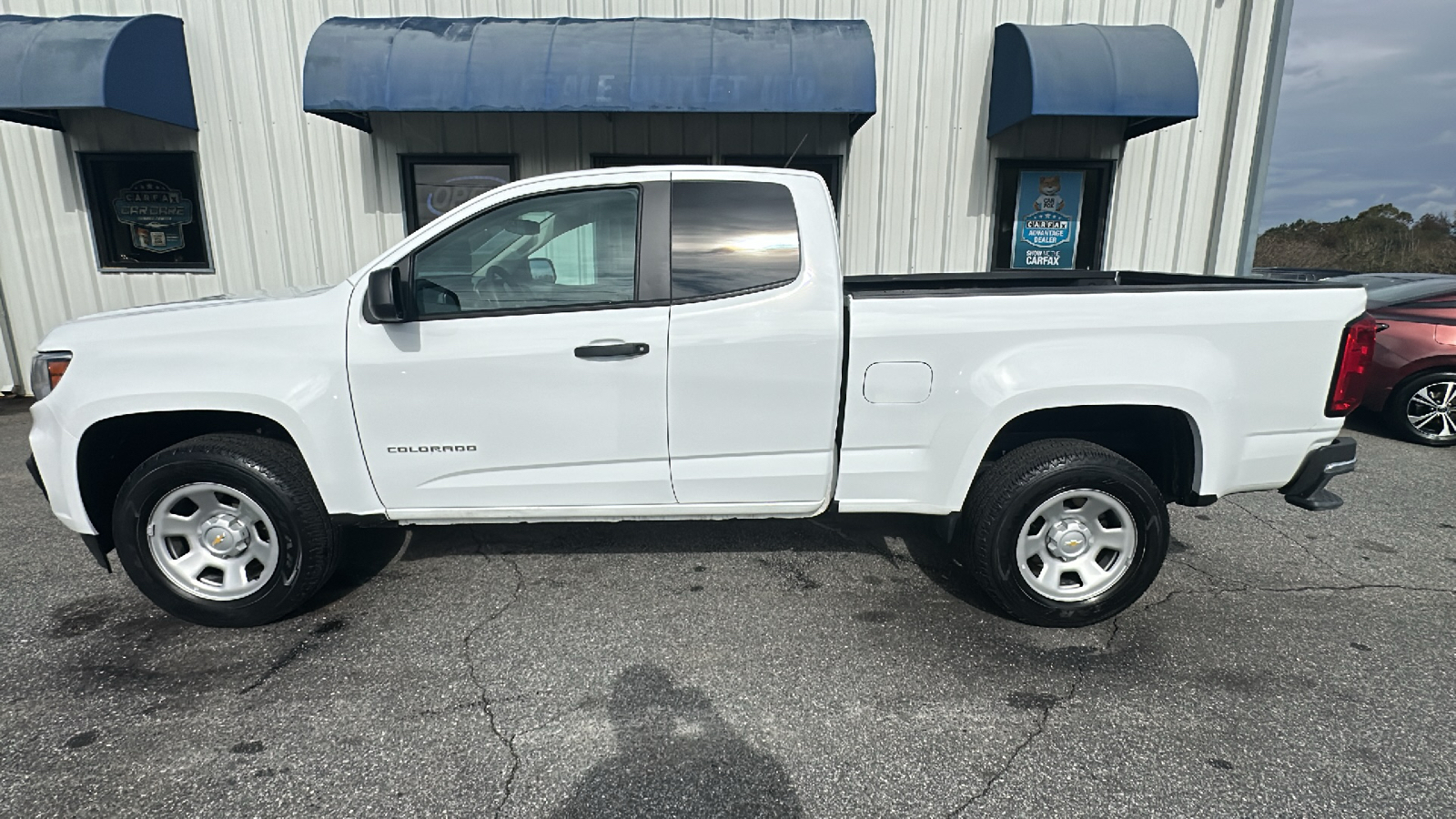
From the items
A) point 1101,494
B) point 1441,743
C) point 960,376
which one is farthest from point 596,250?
point 1441,743

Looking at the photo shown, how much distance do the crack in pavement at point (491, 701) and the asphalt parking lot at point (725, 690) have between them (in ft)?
0.03

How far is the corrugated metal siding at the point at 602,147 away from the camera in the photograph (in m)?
7.39

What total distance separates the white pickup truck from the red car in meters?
4.78

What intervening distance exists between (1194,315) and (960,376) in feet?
3.17

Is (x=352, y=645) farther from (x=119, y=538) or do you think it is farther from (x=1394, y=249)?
(x=1394, y=249)

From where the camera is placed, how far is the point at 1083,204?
7.96m

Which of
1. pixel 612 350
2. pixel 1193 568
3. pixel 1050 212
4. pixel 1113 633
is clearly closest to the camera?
pixel 612 350

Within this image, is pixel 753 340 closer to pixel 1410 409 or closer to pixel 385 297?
pixel 385 297

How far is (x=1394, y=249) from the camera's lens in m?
30.6

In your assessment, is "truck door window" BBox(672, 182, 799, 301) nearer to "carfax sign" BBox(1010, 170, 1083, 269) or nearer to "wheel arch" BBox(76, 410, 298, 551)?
"wheel arch" BBox(76, 410, 298, 551)

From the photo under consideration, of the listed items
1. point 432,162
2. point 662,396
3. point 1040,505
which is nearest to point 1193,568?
point 1040,505

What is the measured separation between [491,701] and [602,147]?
6.31 meters

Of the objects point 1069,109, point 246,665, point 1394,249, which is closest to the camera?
point 246,665

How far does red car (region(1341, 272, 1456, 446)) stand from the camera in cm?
630
